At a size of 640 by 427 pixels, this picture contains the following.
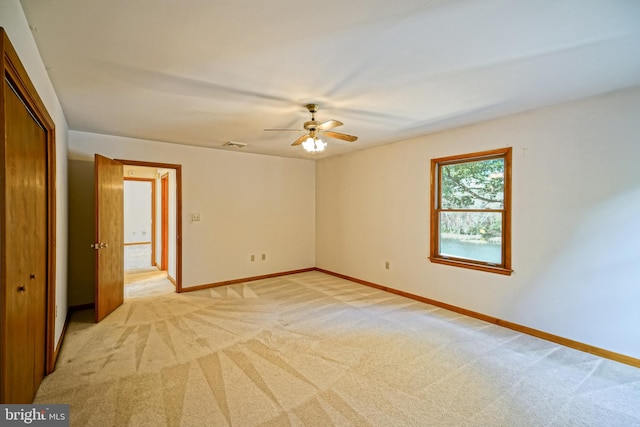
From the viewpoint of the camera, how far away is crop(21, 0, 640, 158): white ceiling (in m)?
1.58

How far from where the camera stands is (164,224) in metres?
6.04

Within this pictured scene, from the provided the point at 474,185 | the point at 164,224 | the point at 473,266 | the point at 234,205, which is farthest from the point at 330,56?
the point at 164,224

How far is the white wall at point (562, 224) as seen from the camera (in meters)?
2.65

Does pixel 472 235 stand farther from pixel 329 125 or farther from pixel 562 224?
pixel 329 125

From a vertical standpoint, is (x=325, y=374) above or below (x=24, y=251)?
below

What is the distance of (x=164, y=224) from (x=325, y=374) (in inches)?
199

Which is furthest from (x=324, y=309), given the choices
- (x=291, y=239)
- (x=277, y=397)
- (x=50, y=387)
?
(x=50, y=387)

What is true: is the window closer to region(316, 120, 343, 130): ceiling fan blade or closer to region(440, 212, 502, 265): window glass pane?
region(440, 212, 502, 265): window glass pane

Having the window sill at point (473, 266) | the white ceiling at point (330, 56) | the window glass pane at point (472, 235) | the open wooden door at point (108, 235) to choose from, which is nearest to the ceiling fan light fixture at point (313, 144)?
the white ceiling at point (330, 56)

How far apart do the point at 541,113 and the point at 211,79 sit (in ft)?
11.1

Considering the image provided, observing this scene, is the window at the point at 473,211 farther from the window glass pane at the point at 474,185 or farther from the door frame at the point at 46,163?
the door frame at the point at 46,163

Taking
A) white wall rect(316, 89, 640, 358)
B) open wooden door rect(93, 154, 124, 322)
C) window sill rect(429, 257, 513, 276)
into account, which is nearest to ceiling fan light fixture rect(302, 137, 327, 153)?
white wall rect(316, 89, 640, 358)

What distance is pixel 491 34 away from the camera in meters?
1.78

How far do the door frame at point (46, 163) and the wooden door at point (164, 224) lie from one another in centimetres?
331
